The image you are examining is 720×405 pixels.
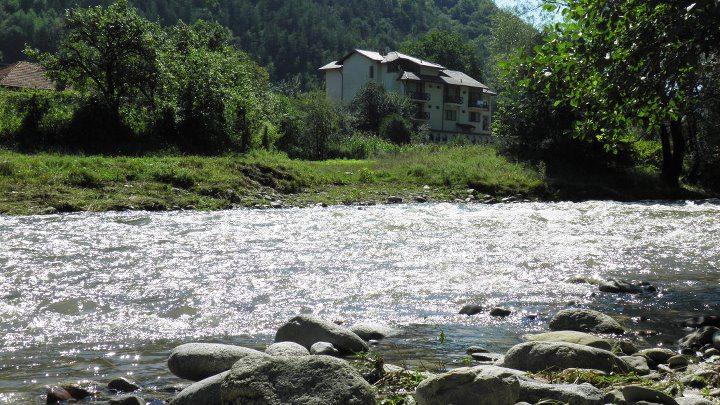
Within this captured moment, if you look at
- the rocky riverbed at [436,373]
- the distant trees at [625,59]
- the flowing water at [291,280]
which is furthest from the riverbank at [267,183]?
the rocky riverbed at [436,373]

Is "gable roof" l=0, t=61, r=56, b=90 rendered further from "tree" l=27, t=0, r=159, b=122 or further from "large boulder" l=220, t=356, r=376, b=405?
"large boulder" l=220, t=356, r=376, b=405

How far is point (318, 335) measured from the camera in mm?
8523

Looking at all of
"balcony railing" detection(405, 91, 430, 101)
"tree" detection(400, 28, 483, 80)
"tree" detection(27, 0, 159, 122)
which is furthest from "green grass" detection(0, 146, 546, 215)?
"tree" detection(400, 28, 483, 80)

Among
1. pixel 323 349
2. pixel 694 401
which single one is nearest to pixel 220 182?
pixel 323 349

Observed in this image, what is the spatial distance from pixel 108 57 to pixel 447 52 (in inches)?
3559

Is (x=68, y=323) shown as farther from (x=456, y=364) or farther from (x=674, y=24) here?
(x=674, y=24)

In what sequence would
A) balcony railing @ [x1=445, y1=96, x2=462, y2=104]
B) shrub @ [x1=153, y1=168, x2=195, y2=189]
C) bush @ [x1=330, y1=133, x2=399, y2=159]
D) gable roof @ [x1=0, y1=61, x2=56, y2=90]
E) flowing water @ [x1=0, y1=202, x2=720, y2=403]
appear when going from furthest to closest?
balcony railing @ [x1=445, y1=96, x2=462, y2=104] → gable roof @ [x1=0, y1=61, x2=56, y2=90] → bush @ [x1=330, y1=133, x2=399, y2=159] → shrub @ [x1=153, y1=168, x2=195, y2=189] → flowing water @ [x1=0, y1=202, x2=720, y2=403]

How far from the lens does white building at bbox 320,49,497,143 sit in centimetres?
8988

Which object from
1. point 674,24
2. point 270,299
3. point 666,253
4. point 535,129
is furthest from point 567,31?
point 535,129

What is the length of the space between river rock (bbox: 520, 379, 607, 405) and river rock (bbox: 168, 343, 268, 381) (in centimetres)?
269

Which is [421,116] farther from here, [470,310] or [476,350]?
[476,350]

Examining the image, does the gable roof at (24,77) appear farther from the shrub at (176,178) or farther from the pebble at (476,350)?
the pebble at (476,350)

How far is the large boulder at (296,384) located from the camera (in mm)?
5594

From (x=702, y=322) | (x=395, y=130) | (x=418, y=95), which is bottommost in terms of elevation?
(x=702, y=322)
